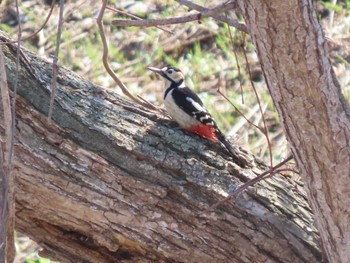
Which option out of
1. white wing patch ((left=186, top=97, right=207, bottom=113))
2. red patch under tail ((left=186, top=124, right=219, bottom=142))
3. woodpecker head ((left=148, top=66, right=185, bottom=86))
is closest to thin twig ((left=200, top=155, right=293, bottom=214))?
red patch under tail ((left=186, top=124, right=219, bottom=142))

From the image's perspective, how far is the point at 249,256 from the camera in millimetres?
3484

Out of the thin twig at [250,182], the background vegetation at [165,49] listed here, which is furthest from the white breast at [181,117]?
the background vegetation at [165,49]

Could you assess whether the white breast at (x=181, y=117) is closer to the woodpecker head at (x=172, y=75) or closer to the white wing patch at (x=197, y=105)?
the white wing patch at (x=197, y=105)

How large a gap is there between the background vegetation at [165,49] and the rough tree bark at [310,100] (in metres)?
3.57

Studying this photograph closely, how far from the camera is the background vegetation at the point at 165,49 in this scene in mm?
6875

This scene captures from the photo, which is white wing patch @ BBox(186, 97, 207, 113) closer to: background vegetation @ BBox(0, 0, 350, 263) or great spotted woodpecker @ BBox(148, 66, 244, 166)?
great spotted woodpecker @ BBox(148, 66, 244, 166)

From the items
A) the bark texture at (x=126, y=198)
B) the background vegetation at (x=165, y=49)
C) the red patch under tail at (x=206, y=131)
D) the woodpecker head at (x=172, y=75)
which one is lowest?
the bark texture at (x=126, y=198)

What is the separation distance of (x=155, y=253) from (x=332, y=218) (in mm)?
789

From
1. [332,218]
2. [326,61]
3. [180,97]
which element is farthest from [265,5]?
[180,97]

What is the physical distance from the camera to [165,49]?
24.0 ft

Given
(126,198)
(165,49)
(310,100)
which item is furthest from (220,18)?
(165,49)

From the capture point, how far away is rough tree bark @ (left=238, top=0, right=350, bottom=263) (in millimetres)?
2764

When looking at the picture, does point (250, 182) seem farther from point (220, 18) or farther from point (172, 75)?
point (172, 75)

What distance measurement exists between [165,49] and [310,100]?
453 centimetres
